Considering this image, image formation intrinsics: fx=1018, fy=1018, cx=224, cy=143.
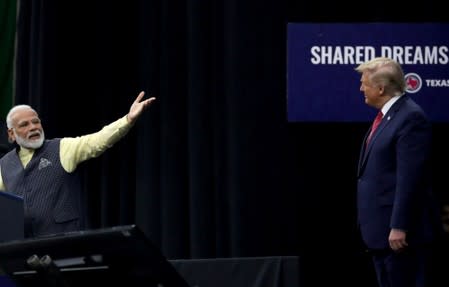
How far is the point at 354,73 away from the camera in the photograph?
5.96m

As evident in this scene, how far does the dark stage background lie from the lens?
6.11 meters

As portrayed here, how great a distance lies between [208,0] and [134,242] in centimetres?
420

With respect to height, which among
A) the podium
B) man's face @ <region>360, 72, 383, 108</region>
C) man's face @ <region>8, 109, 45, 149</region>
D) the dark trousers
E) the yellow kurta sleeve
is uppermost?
man's face @ <region>360, 72, 383, 108</region>

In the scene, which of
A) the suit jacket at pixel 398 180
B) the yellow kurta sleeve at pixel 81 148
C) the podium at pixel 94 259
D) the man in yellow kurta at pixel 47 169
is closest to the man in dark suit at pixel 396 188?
the suit jacket at pixel 398 180

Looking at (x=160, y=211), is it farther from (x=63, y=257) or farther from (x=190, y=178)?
(x=63, y=257)

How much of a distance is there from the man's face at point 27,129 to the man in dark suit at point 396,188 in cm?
191

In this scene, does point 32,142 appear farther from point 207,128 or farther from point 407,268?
point 407,268

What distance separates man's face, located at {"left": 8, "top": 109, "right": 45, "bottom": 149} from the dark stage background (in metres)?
0.92

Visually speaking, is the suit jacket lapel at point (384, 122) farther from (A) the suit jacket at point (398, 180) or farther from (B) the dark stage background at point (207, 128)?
(B) the dark stage background at point (207, 128)

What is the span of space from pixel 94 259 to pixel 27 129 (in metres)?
3.10

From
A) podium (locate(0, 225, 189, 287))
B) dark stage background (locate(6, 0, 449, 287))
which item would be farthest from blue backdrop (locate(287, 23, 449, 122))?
podium (locate(0, 225, 189, 287))

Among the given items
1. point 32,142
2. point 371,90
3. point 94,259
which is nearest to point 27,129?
point 32,142

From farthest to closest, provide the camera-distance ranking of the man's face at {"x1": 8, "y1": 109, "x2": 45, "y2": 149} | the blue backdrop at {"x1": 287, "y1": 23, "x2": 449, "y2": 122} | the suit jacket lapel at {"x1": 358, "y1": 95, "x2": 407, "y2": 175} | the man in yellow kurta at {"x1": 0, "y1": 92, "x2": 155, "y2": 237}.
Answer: the blue backdrop at {"x1": 287, "y1": 23, "x2": 449, "y2": 122}
the man's face at {"x1": 8, "y1": 109, "x2": 45, "y2": 149}
the man in yellow kurta at {"x1": 0, "y1": 92, "x2": 155, "y2": 237}
the suit jacket lapel at {"x1": 358, "y1": 95, "x2": 407, "y2": 175}

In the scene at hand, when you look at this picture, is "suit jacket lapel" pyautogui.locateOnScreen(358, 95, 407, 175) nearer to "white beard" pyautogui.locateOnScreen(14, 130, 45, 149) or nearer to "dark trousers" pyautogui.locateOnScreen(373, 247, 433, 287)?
"dark trousers" pyautogui.locateOnScreen(373, 247, 433, 287)
